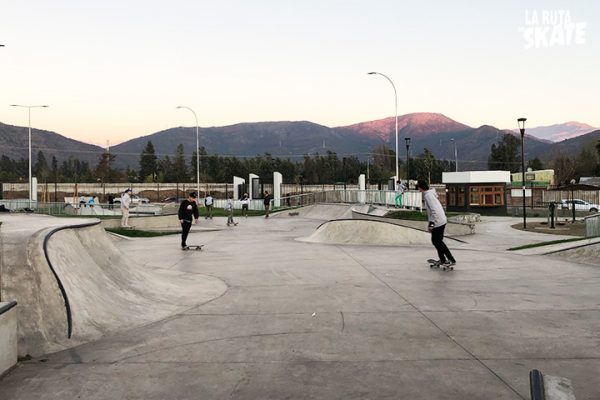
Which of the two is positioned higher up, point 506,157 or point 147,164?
point 506,157

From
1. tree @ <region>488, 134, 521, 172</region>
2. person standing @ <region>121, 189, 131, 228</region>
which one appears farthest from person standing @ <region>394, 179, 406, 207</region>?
tree @ <region>488, 134, 521, 172</region>

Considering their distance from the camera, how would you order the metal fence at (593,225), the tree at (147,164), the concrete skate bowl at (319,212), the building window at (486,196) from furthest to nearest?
the tree at (147,164) → the building window at (486,196) → the concrete skate bowl at (319,212) → the metal fence at (593,225)

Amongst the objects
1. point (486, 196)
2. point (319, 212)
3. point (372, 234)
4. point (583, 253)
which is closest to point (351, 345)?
point (583, 253)

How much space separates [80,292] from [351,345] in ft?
10.9

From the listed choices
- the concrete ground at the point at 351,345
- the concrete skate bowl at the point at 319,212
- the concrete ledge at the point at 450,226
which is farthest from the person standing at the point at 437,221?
the concrete skate bowl at the point at 319,212

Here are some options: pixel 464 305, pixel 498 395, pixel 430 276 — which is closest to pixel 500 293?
pixel 464 305

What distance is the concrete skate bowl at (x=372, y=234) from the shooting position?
16.2 meters

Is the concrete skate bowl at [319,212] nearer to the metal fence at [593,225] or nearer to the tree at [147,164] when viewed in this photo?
the metal fence at [593,225]

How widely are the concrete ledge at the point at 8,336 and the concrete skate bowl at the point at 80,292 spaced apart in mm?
278

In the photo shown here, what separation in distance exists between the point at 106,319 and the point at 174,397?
252cm

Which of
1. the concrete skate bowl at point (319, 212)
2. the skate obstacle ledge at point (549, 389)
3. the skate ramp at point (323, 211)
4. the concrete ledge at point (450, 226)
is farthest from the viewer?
the concrete skate bowl at point (319, 212)

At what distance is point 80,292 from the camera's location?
5.77m

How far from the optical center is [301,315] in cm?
624

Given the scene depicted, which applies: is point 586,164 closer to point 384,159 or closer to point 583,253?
point 384,159
